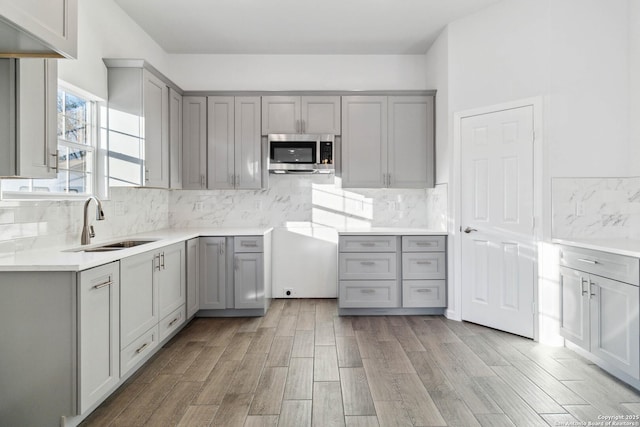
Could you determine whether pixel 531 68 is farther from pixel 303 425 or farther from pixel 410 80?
pixel 303 425

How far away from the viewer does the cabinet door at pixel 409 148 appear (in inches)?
174

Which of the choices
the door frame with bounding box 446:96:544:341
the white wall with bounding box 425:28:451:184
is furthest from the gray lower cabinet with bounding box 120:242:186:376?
the white wall with bounding box 425:28:451:184

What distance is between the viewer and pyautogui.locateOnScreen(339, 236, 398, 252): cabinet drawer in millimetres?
4109

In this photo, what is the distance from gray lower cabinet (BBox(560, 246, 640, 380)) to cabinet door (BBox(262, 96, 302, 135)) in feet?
9.71

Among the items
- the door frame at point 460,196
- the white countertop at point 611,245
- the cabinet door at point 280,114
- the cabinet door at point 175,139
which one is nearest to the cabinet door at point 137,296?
the cabinet door at point 175,139

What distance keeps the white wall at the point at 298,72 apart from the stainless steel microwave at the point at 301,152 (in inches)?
31.1

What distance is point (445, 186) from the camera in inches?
161

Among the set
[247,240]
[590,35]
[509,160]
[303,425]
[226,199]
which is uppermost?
[590,35]

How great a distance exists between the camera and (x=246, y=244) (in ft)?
A: 13.1

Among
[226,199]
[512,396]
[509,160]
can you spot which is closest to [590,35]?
[509,160]

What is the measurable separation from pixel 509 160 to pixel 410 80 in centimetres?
183

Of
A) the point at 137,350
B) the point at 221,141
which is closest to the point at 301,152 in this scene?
the point at 221,141

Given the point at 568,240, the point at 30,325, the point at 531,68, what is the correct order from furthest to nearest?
the point at 531,68
the point at 568,240
the point at 30,325

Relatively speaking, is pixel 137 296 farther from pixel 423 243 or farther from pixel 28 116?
pixel 423 243
